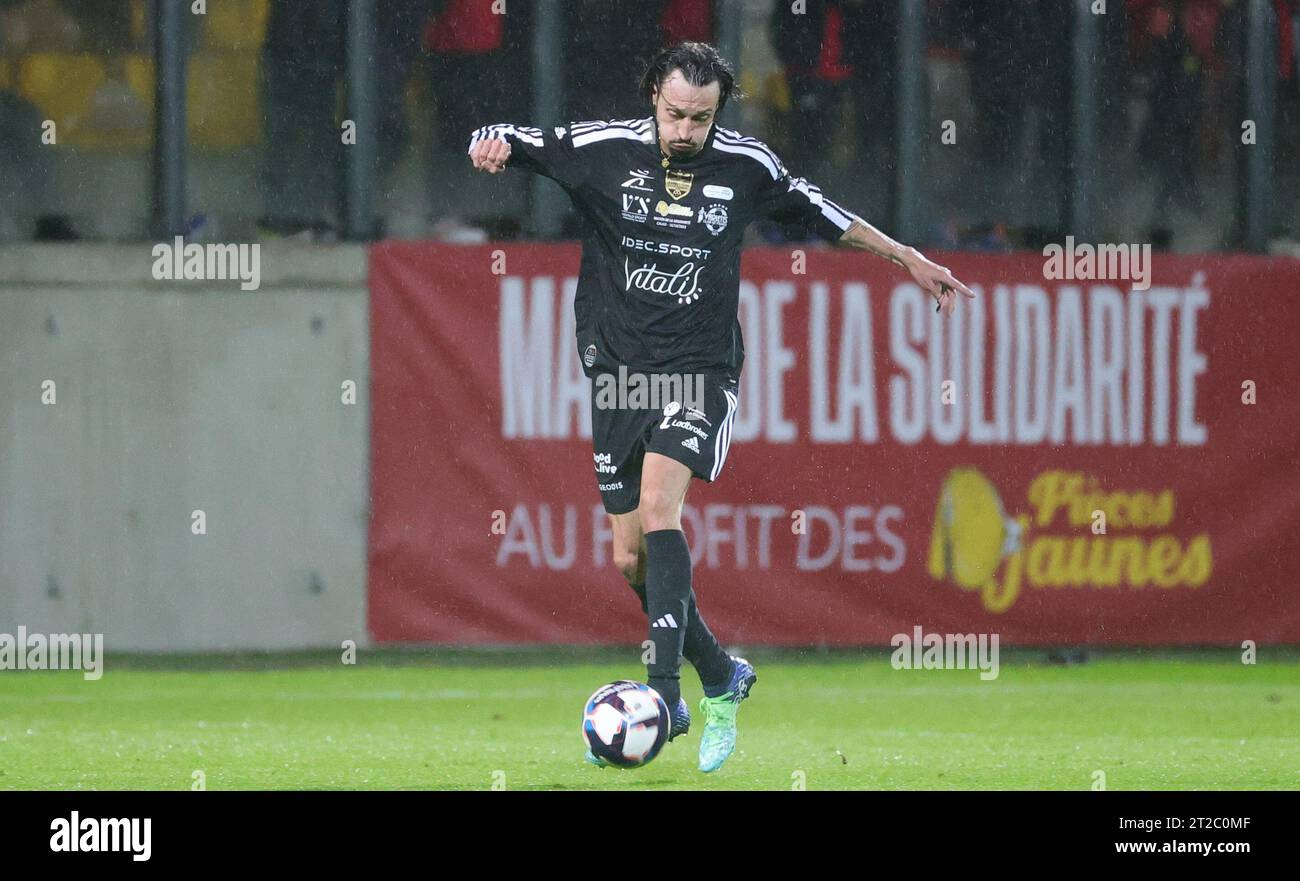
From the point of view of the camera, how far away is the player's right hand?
6.81 m

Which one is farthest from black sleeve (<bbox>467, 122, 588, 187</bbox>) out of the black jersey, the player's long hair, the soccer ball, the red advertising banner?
the red advertising banner

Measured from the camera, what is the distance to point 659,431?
697 centimetres

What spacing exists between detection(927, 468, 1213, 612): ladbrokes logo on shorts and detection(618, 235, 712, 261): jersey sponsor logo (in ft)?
14.3

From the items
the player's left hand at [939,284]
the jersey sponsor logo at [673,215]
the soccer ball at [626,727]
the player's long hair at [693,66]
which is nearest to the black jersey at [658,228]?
the jersey sponsor logo at [673,215]

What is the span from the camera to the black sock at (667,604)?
266 inches

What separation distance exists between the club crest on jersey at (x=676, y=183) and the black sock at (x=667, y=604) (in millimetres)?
1104

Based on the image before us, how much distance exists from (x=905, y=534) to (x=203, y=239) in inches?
155

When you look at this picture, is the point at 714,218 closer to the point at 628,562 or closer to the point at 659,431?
the point at 659,431

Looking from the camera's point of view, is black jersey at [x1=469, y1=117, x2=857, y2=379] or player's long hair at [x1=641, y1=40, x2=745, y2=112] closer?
→ player's long hair at [x1=641, y1=40, x2=745, y2=112]

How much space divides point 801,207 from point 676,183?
0.49 meters

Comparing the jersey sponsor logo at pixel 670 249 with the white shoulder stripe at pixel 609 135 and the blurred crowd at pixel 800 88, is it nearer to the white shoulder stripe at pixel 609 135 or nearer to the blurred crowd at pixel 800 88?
the white shoulder stripe at pixel 609 135

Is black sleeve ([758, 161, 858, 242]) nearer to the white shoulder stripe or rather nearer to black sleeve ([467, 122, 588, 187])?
the white shoulder stripe

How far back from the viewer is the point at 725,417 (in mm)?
7090

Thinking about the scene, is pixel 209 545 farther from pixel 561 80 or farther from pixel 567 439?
pixel 561 80
